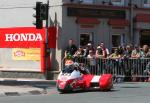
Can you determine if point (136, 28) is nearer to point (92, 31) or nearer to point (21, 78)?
point (92, 31)

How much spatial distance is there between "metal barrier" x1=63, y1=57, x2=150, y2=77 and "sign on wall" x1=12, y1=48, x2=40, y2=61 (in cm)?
358

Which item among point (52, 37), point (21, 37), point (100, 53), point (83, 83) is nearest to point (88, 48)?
point (100, 53)

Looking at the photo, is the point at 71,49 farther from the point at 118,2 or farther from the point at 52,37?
the point at 118,2

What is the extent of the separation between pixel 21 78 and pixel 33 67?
906 millimetres

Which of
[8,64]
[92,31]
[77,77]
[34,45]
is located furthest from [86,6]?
[77,77]

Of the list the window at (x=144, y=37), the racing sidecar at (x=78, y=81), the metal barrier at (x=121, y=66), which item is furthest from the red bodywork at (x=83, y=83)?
the window at (x=144, y=37)

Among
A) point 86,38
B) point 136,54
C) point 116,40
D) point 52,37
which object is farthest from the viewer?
point 116,40

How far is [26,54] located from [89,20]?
406cm

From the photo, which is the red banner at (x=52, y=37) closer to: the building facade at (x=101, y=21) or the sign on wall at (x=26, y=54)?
the building facade at (x=101, y=21)

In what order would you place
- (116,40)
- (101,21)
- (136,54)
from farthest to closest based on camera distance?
1. (116,40)
2. (101,21)
3. (136,54)

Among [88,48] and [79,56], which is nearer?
[79,56]

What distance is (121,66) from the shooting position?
27.9 m

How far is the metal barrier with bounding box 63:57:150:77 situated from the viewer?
27797 millimetres

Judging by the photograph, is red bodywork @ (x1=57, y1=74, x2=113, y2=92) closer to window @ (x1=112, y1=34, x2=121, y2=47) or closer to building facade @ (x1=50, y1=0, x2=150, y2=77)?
building facade @ (x1=50, y1=0, x2=150, y2=77)
